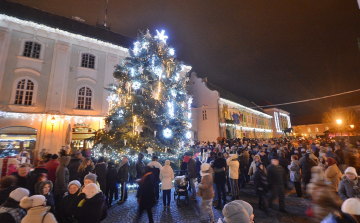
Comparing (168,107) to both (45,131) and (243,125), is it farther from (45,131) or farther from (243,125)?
(243,125)

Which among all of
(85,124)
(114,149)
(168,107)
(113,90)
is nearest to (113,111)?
(113,90)

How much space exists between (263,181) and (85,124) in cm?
1540

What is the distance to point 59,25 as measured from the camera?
1628 cm

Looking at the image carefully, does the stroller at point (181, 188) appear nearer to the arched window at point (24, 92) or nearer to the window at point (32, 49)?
the arched window at point (24, 92)

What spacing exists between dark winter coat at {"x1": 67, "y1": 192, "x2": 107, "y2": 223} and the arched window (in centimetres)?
1516

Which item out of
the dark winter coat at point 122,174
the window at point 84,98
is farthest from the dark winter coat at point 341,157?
the window at point 84,98

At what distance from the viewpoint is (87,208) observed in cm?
306

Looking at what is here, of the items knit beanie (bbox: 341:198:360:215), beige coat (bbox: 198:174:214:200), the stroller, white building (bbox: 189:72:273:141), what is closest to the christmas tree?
the stroller

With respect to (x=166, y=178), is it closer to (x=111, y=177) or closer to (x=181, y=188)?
(x=181, y=188)

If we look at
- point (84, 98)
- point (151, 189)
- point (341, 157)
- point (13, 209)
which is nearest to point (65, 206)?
point (13, 209)

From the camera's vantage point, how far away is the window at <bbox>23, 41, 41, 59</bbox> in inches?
569

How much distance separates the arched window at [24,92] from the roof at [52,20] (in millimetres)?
5200

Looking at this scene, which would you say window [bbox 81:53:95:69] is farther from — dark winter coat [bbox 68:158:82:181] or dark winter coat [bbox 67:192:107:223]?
dark winter coat [bbox 67:192:107:223]

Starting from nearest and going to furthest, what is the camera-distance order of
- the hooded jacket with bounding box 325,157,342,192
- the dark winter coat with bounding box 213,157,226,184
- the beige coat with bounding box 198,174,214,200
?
the beige coat with bounding box 198,174,214,200 < the hooded jacket with bounding box 325,157,342,192 < the dark winter coat with bounding box 213,157,226,184
